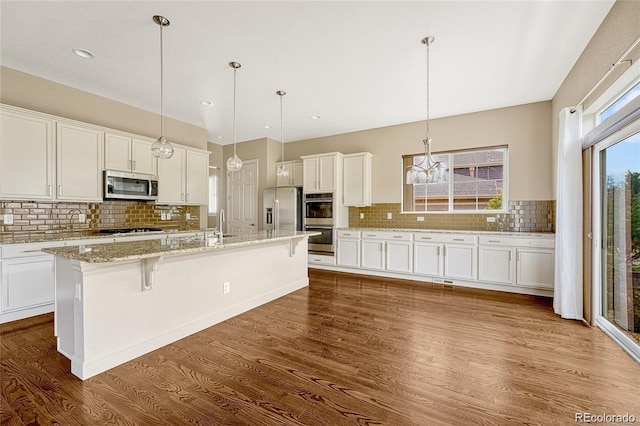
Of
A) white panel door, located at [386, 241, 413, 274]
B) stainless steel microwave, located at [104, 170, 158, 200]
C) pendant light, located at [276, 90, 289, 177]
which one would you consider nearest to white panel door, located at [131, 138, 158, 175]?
stainless steel microwave, located at [104, 170, 158, 200]

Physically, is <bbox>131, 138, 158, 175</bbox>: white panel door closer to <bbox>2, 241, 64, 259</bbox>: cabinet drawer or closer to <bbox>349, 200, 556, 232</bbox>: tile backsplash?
<bbox>2, 241, 64, 259</bbox>: cabinet drawer

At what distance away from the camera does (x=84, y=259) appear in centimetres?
185

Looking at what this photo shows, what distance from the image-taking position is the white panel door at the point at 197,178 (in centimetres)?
515

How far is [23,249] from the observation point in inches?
120

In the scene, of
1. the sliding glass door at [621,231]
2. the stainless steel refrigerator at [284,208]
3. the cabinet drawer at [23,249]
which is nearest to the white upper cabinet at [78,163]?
the cabinet drawer at [23,249]

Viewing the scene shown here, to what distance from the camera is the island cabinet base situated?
2086 mm

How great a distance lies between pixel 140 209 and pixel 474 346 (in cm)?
500

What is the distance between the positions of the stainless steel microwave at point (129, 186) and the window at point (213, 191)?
249cm

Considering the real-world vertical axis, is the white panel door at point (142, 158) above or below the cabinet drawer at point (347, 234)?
A: above

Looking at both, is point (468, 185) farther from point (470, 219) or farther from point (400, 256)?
point (400, 256)

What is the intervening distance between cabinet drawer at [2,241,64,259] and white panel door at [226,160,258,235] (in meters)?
3.56

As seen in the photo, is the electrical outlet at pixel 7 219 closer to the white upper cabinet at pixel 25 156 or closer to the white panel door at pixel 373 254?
the white upper cabinet at pixel 25 156

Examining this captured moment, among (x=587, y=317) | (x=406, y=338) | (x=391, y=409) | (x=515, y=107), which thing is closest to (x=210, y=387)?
(x=391, y=409)

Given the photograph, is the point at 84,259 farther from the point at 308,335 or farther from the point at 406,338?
the point at 406,338
